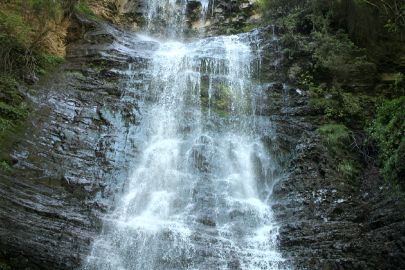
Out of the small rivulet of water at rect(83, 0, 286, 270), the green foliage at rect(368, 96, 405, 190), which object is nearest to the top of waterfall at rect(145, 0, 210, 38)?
the small rivulet of water at rect(83, 0, 286, 270)

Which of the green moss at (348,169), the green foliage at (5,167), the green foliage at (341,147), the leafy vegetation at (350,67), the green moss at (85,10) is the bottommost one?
the green foliage at (5,167)

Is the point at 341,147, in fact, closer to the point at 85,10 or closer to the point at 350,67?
the point at 350,67

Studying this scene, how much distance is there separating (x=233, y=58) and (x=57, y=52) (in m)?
6.04

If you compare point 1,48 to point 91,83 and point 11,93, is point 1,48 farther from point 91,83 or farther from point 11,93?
point 91,83

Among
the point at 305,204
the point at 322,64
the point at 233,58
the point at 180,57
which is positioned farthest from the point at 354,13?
the point at 305,204

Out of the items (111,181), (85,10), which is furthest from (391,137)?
(85,10)

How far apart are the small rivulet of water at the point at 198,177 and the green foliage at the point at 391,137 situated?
9.13 ft

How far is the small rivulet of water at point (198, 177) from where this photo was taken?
29.2 ft

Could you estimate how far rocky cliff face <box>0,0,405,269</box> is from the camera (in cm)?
846

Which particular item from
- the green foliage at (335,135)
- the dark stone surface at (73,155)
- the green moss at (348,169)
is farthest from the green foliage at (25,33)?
the green moss at (348,169)

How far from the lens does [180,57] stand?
49.4 feet

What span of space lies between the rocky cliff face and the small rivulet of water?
1.34 ft

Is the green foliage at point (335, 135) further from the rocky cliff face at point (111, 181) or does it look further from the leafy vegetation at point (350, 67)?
the rocky cliff face at point (111, 181)

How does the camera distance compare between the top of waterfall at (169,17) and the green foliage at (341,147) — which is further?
the top of waterfall at (169,17)
